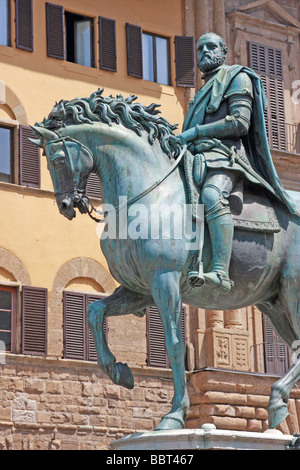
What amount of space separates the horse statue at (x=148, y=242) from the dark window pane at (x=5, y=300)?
1185cm

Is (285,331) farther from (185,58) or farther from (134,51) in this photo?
(185,58)

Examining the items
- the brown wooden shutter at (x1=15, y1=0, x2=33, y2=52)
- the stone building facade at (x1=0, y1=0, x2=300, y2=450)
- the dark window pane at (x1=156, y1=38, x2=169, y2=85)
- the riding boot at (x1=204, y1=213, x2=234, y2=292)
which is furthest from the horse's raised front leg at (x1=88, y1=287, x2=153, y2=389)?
the dark window pane at (x1=156, y1=38, x2=169, y2=85)

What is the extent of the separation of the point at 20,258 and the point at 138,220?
1266 cm

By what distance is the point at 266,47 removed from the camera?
26.1 metres

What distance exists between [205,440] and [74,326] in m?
13.2

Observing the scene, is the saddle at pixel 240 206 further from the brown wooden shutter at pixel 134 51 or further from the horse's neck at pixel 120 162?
the brown wooden shutter at pixel 134 51

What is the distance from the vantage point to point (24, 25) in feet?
74.2

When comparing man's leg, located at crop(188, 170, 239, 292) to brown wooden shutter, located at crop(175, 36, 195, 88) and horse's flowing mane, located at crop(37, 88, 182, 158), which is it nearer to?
horse's flowing mane, located at crop(37, 88, 182, 158)

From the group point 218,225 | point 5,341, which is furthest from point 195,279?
point 5,341

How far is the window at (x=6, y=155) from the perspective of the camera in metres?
21.8

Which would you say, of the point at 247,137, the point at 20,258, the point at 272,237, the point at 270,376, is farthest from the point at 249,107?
the point at 270,376

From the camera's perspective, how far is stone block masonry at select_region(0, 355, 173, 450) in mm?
20859

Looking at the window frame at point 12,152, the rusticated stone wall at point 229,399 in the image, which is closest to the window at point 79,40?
the window frame at point 12,152
